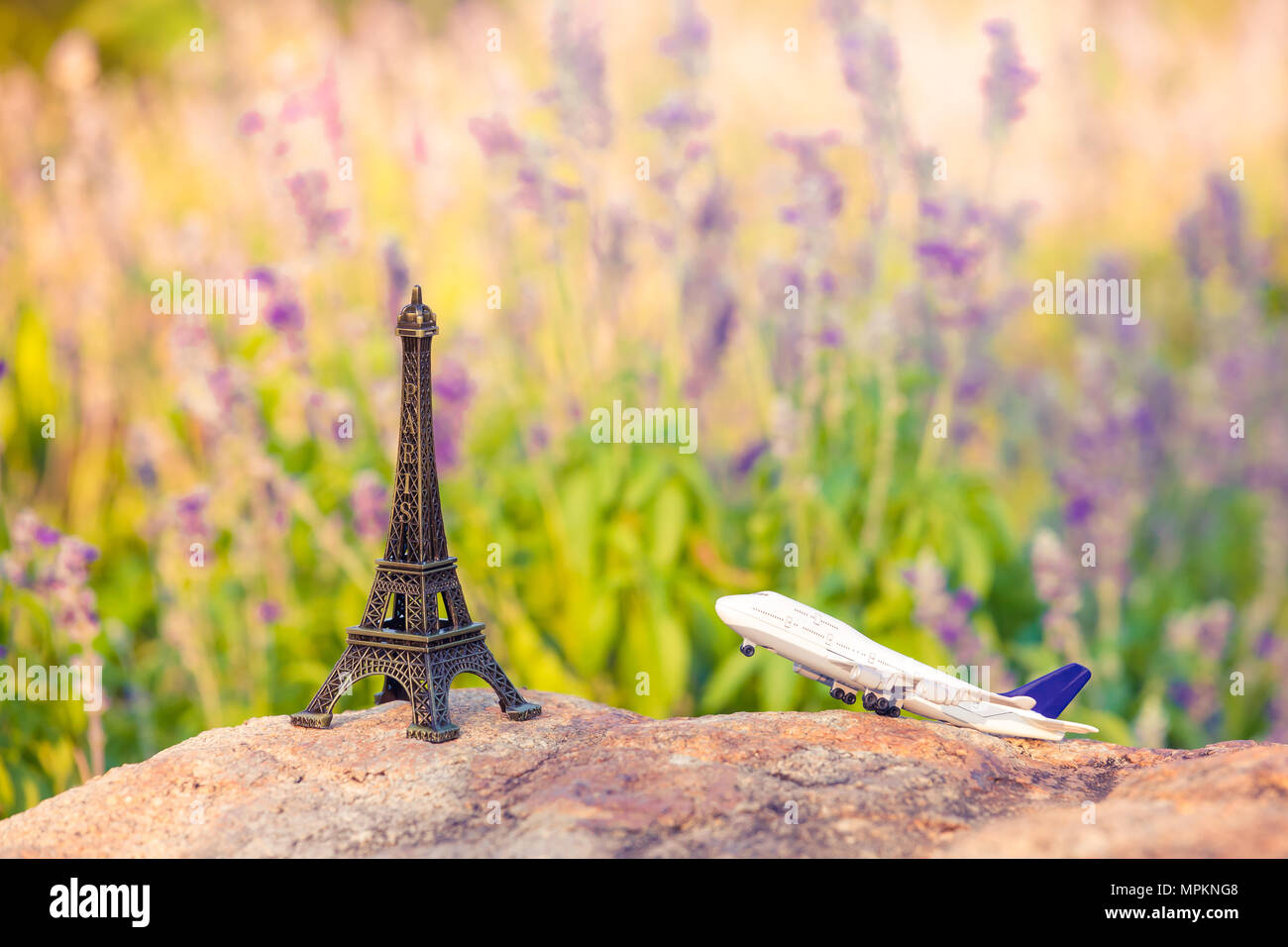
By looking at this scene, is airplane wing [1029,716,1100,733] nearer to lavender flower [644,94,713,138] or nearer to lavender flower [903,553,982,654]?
lavender flower [903,553,982,654]

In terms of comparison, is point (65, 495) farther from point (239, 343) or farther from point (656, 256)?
point (656, 256)

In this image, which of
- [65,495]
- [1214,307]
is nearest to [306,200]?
[65,495]

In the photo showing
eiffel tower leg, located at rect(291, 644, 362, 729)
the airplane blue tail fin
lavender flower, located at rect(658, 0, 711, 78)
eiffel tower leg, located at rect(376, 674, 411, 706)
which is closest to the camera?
eiffel tower leg, located at rect(291, 644, 362, 729)

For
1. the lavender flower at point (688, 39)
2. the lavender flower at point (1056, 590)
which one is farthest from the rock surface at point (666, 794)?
the lavender flower at point (688, 39)

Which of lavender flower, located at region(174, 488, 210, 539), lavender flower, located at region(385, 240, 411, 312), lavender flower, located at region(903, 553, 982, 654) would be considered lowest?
lavender flower, located at region(903, 553, 982, 654)

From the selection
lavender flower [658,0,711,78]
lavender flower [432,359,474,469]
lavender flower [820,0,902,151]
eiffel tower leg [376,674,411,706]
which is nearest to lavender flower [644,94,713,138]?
lavender flower [658,0,711,78]

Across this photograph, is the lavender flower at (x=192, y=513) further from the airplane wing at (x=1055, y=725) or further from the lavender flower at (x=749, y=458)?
the airplane wing at (x=1055, y=725)

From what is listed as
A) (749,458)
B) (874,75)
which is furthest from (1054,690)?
(874,75)
